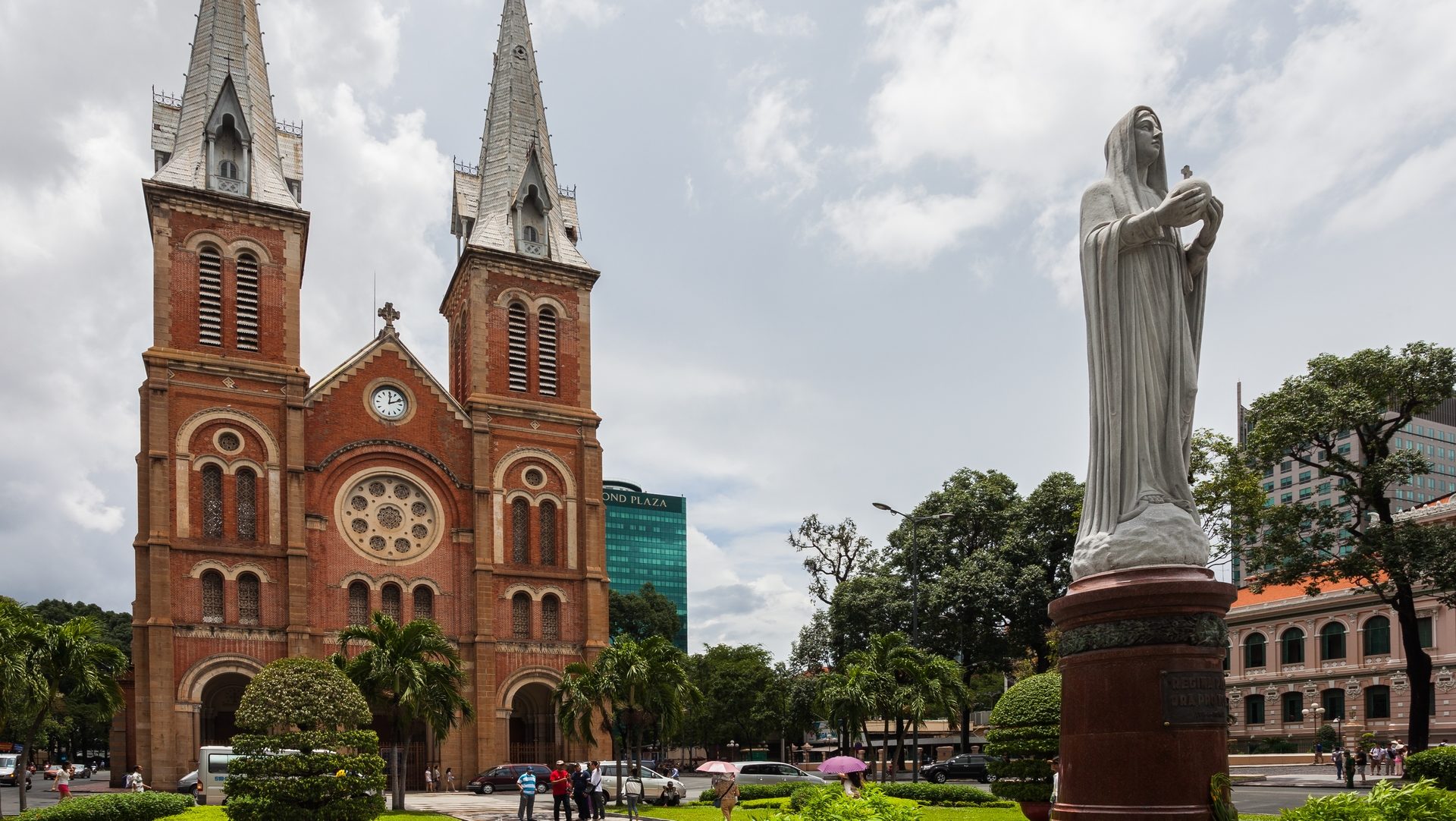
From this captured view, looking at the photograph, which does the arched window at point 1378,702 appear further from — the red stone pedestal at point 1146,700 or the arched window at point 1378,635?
the red stone pedestal at point 1146,700

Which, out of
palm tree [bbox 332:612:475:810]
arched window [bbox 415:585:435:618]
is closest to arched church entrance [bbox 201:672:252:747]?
arched window [bbox 415:585:435:618]

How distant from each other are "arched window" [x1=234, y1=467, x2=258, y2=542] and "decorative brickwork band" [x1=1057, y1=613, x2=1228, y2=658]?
39.3 metres

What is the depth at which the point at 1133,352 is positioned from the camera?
10156 millimetres

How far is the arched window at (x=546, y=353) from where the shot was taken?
166ft

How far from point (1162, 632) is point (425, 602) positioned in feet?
132

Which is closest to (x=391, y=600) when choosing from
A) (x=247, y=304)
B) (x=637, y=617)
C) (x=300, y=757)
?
(x=247, y=304)

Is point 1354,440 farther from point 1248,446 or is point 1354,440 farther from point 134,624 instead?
point 134,624

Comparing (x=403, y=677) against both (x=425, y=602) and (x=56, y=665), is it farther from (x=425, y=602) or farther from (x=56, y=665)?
(x=425, y=602)

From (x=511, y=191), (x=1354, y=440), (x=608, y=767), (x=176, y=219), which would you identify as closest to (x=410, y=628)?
(x=608, y=767)

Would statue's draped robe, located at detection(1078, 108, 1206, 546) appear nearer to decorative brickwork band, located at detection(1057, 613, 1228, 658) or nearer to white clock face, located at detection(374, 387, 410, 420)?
decorative brickwork band, located at detection(1057, 613, 1228, 658)

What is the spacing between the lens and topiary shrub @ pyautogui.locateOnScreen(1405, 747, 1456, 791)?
73.4 feet

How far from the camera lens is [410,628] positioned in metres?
31.8

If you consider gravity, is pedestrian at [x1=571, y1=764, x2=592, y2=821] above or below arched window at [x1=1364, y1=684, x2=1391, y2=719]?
above

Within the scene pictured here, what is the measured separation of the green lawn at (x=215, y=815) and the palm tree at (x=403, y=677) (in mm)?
1958
